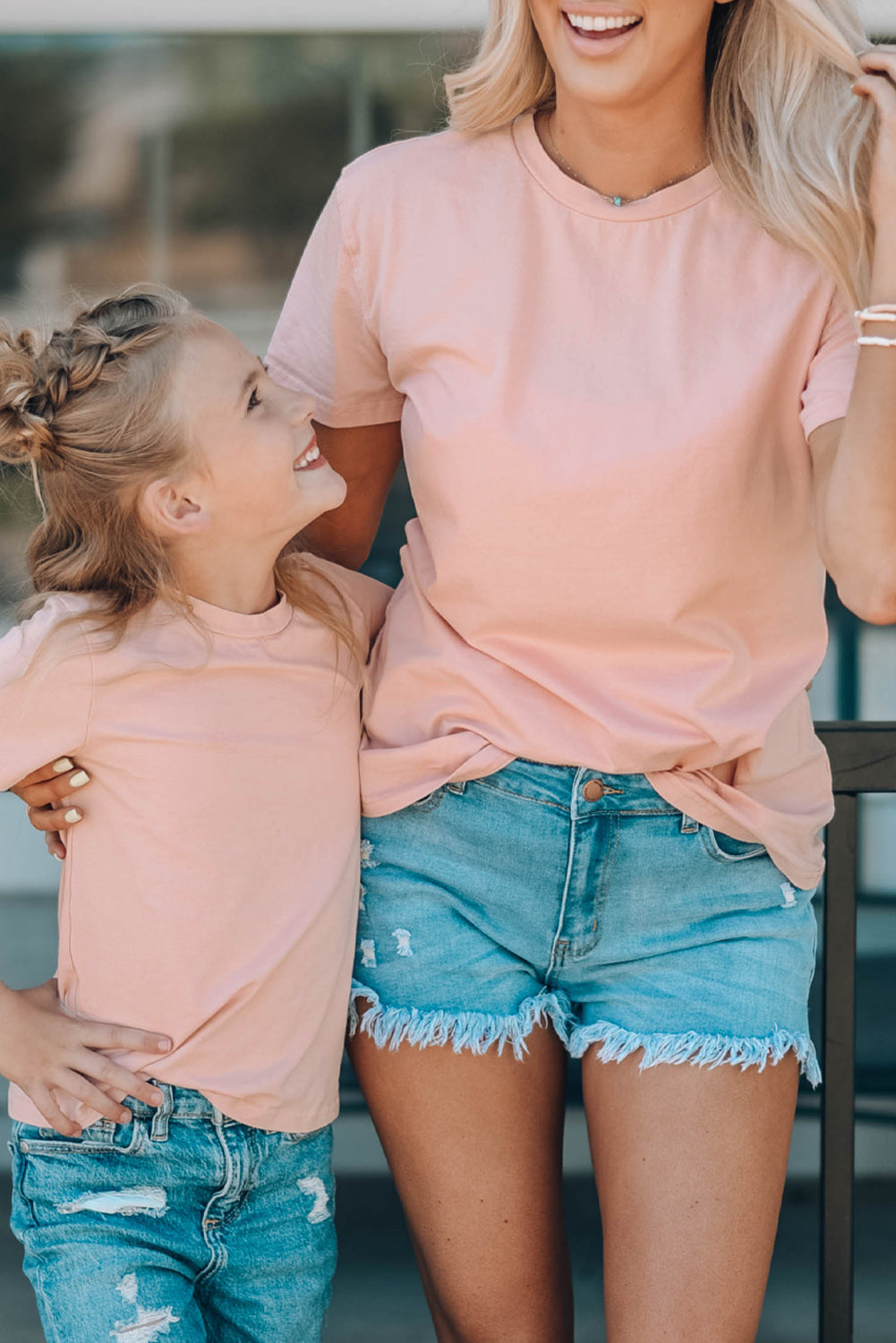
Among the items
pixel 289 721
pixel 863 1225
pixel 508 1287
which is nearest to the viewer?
pixel 508 1287

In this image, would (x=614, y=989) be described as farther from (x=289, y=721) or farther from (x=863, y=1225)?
(x=863, y=1225)

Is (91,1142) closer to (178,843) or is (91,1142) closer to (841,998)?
(178,843)

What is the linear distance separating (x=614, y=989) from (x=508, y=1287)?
11.4 inches

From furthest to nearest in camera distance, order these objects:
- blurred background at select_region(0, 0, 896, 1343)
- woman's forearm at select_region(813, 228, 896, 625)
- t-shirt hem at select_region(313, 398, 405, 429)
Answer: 1. blurred background at select_region(0, 0, 896, 1343)
2. t-shirt hem at select_region(313, 398, 405, 429)
3. woman's forearm at select_region(813, 228, 896, 625)

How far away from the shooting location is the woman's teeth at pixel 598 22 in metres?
1.44

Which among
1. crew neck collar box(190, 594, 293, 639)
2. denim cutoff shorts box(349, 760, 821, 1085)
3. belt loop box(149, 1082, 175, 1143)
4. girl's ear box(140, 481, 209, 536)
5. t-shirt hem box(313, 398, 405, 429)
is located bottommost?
belt loop box(149, 1082, 175, 1143)

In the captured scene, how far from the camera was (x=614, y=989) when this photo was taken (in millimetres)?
1481

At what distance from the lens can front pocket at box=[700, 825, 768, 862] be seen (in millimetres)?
1480

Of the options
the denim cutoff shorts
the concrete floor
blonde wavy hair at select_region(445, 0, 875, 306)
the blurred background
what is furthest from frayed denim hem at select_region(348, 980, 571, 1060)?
the blurred background

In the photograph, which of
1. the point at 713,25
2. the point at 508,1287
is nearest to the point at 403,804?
the point at 508,1287

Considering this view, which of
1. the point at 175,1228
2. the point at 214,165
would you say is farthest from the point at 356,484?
the point at 214,165

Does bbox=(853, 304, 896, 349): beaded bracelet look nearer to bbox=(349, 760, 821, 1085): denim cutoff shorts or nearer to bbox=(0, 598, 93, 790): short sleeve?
bbox=(349, 760, 821, 1085): denim cutoff shorts

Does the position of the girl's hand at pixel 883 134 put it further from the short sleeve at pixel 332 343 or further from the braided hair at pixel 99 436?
the braided hair at pixel 99 436

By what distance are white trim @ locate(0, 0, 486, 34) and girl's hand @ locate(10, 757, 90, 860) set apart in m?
2.36
